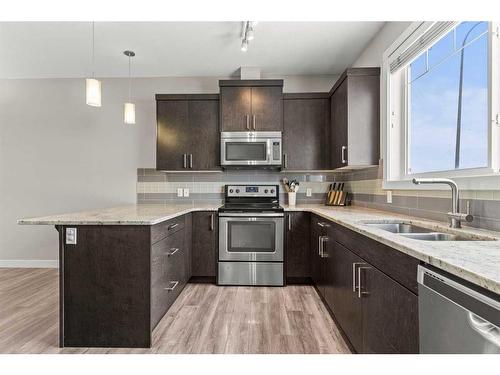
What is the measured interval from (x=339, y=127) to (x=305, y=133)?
1.60 ft

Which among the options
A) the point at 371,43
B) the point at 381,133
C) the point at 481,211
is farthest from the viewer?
the point at 371,43

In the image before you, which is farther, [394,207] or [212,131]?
[212,131]

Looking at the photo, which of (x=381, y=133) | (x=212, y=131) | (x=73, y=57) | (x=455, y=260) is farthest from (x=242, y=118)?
(x=455, y=260)

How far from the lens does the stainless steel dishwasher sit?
0.67 meters

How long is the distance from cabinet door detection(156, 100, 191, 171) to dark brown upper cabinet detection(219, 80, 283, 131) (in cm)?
49

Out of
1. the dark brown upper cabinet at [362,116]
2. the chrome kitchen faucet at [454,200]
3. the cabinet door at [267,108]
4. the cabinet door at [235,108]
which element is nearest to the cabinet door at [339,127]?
the dark brown upper cabinet at [362,116]

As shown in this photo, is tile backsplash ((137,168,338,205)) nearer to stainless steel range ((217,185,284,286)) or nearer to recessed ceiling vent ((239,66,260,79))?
stainless steel range ((217,185,284,286))

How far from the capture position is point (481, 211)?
1.42 m

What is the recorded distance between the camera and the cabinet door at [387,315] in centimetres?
104

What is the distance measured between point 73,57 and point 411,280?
3.84 metres

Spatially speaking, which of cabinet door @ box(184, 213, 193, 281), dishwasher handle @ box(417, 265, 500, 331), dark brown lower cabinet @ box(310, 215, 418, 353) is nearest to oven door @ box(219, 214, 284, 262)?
cabinet door @ box(184, 213, 193, 281)
